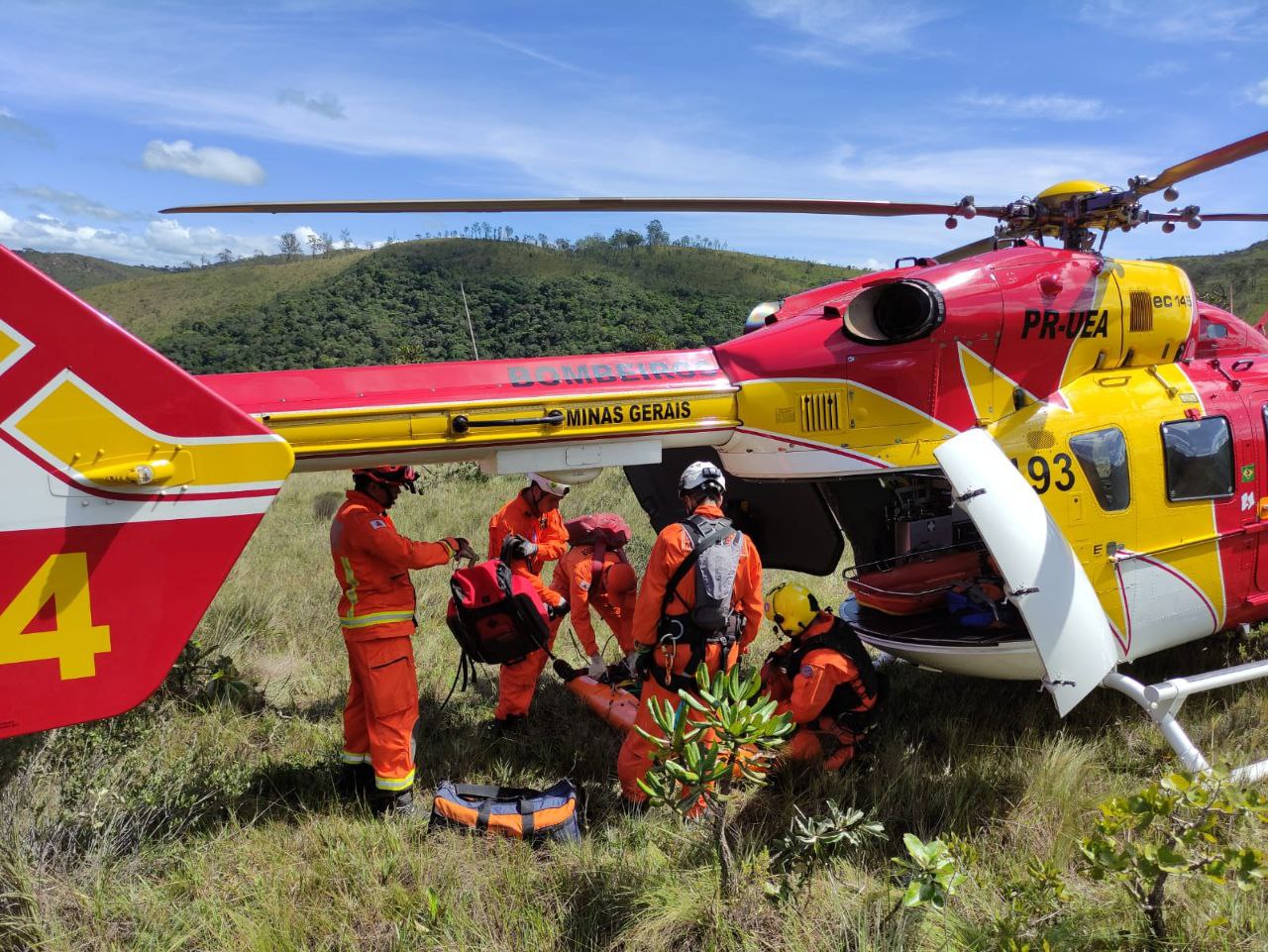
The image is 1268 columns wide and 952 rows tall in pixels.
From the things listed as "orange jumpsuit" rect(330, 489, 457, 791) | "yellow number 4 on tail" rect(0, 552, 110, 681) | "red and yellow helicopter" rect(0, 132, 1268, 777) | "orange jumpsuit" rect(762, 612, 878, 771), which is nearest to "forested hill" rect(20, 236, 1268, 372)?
"red and yellow helicopter" rect(0, 132, 1268, 777)

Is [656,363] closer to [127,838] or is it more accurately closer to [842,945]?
[842,945]

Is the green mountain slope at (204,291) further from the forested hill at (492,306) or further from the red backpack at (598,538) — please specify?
the red backpack at (598,538)

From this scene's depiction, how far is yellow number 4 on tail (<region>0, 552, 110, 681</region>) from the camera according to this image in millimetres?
2975

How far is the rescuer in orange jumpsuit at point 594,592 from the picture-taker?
6.08 metres

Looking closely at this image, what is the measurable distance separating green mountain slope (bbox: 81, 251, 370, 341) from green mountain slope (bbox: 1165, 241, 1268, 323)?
79.7 metres

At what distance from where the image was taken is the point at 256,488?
10.8 feet

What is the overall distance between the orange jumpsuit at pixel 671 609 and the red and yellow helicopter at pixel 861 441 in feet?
1.81

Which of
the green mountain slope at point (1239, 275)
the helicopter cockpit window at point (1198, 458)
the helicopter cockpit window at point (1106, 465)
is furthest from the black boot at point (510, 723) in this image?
the green mountain slope at point (1239, 275)

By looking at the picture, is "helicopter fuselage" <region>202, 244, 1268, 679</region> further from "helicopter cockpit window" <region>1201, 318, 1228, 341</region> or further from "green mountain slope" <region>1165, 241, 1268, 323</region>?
"green mountain slope" <region>1165, 241, 1268, 323</region>

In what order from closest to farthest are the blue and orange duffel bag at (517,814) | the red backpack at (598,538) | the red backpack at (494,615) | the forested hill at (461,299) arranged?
the blue and orange duffel bag at (517,814) < the red backpack at (494,615) < the red backpack at (598,538) < the forested hill at (461,299)

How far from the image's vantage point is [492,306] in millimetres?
63688

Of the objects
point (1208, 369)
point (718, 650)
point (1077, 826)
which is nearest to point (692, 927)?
point (718, 650)

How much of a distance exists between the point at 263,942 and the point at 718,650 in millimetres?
2569

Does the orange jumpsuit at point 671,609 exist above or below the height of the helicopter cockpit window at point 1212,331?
below
